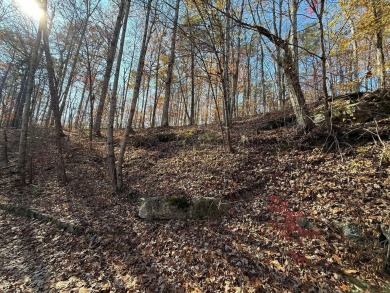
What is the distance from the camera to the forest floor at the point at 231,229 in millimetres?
3650

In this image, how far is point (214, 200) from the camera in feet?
18.5

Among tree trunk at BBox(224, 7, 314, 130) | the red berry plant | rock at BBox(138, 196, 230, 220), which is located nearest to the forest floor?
the red berry plant

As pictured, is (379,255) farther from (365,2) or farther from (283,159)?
(365,2)

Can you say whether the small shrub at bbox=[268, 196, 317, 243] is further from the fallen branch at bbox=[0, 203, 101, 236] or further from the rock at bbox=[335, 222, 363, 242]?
the fallen branch at bbox=[0, 203, 101, 236]

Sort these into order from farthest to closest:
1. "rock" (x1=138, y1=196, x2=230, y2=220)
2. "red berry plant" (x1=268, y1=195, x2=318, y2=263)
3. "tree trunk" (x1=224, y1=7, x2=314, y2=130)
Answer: "tree trunk" (x1=224, y1=7, x2=314, y2=130) < "rock" (x1=138, y1=196, x2=230, y2=220) < "red berry plant" (x1=268, y1=195, x2=318, y2=263)

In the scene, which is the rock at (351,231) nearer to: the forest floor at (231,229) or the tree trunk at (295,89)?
the forest floor at (231,229)

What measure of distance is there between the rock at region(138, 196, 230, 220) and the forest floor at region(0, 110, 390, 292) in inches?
8.6

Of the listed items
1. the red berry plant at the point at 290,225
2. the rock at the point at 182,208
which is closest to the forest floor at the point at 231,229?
the red berry plant at the point at 290,225

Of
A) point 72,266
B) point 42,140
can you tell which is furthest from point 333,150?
point 42,140

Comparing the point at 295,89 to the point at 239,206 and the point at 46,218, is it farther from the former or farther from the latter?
the point at 46,218

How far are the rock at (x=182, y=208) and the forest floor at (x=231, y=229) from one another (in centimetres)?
22

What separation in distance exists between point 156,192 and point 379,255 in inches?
208

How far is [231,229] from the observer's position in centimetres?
490

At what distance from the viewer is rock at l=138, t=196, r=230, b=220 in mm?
5531
